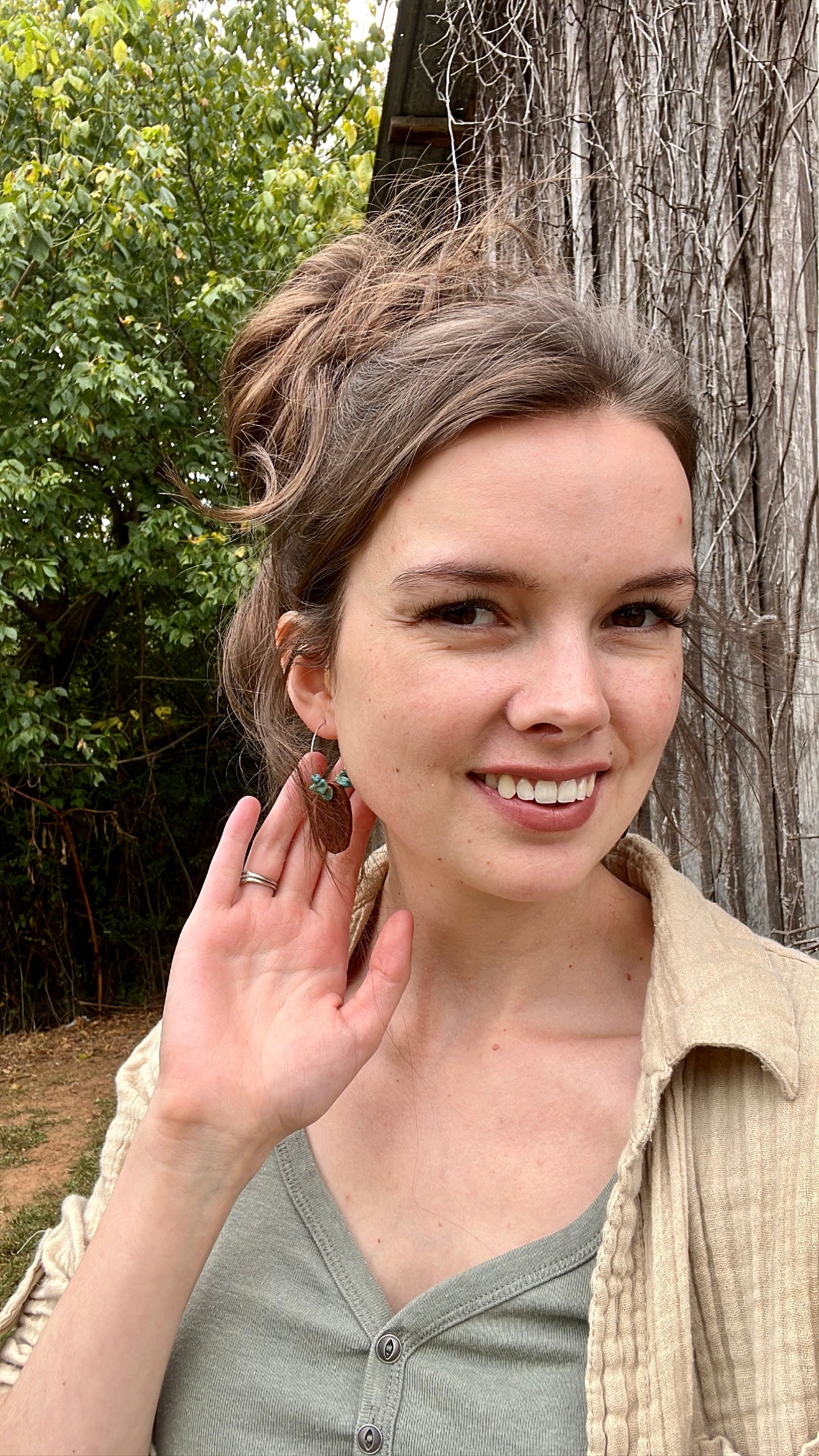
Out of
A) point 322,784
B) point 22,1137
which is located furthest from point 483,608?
point 22,1137

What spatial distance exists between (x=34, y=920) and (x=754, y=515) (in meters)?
6.73

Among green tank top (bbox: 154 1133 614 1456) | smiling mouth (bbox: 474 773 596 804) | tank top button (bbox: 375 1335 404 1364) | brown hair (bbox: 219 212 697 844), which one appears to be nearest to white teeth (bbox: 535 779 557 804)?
smiling mouth (bbox: 474 773 596 804)

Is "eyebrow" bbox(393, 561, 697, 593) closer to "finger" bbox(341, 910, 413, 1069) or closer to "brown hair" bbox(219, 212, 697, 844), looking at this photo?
"brown hair" bbox(219, 212, 697, 844)

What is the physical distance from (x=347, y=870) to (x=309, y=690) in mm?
265

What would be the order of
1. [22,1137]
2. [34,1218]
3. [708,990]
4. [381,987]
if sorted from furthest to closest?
[22,1137], [34,1218], [381,987], [708,990]

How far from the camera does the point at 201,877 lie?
8.03 meters

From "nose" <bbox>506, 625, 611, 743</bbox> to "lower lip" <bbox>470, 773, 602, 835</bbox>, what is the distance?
8cm

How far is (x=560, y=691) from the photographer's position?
114 centimetres

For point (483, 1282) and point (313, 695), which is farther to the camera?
point (313, 695)

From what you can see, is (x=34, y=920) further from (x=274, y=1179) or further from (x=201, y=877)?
(x=274, y=1179)

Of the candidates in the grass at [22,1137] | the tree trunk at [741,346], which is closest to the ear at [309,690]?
the tree trunk at [741,346]

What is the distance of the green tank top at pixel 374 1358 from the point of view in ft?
3.75

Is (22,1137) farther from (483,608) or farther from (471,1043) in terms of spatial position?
(483,608)

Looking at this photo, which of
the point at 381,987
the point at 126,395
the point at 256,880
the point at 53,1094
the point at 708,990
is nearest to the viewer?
the point at 708,990
